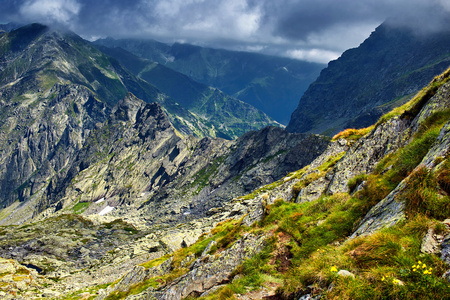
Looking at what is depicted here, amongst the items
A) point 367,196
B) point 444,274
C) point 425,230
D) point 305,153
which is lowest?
point 444,274

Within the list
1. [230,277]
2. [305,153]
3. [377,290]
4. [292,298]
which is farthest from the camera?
[305,153]

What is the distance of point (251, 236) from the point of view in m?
17.2

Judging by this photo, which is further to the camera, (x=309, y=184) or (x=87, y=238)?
(x=87, y=238)

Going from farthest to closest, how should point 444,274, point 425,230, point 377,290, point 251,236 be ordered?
point 251,236
point 425,230
point 377,290
point 444,274

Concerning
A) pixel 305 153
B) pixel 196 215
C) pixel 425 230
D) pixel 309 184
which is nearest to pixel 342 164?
pixel 309 184

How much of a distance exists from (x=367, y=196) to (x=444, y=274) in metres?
7.22

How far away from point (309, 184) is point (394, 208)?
14598 mm

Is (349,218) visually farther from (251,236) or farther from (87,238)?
(87,238)

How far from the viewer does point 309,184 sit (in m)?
24.3

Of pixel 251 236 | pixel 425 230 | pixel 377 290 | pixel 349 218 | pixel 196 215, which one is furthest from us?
pixel 196 215

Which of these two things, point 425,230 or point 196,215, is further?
point 196,215

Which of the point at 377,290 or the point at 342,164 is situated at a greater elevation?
the point at 342,164

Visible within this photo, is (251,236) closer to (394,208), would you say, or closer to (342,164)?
(394,208)

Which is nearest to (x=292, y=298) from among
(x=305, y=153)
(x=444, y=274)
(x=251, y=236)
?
(x=444, y=274)
